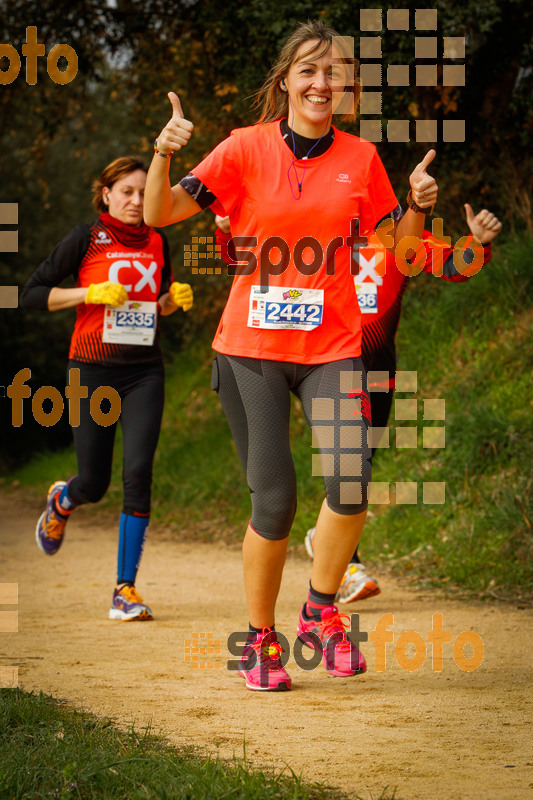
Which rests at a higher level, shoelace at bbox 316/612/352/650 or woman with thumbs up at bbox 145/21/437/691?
woman with thumbs up at bbox 145/21/437/691

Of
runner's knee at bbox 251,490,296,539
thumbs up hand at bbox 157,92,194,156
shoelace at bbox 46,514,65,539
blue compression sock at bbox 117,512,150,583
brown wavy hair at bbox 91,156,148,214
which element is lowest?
shoelace at bbox 46,514,65,539

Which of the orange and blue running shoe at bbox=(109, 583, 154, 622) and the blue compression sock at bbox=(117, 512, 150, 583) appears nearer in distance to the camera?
the orange and blue running shoe at bbox=(109, 583, 154, 622)

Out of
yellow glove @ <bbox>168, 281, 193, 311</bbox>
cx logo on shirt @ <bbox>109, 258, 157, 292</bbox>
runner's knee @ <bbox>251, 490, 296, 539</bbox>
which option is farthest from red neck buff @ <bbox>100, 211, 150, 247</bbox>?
runner's knee @ <bbox>251, 490, 296, 539</bbox>

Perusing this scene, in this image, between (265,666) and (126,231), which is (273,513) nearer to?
(265,666)

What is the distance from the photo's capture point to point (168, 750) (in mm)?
2838

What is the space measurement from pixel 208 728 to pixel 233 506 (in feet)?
22.4

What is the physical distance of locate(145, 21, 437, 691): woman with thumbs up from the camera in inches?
142

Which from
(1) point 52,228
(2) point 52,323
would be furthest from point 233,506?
(1) point 52,228

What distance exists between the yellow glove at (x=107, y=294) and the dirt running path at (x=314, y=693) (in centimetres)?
169

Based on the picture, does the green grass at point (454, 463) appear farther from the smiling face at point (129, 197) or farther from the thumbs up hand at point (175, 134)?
the thumbs up hand at point (175, 134)

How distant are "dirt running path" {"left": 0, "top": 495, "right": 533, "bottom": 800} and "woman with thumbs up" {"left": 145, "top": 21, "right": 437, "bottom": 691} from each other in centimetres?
35

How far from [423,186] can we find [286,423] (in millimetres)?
1007

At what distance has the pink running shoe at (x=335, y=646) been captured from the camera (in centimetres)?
392

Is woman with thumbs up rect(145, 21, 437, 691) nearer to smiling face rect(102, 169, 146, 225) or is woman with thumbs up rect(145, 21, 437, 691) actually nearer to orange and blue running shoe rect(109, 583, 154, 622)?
orange and blue running shoe rect(109, 583, 154, 622)
